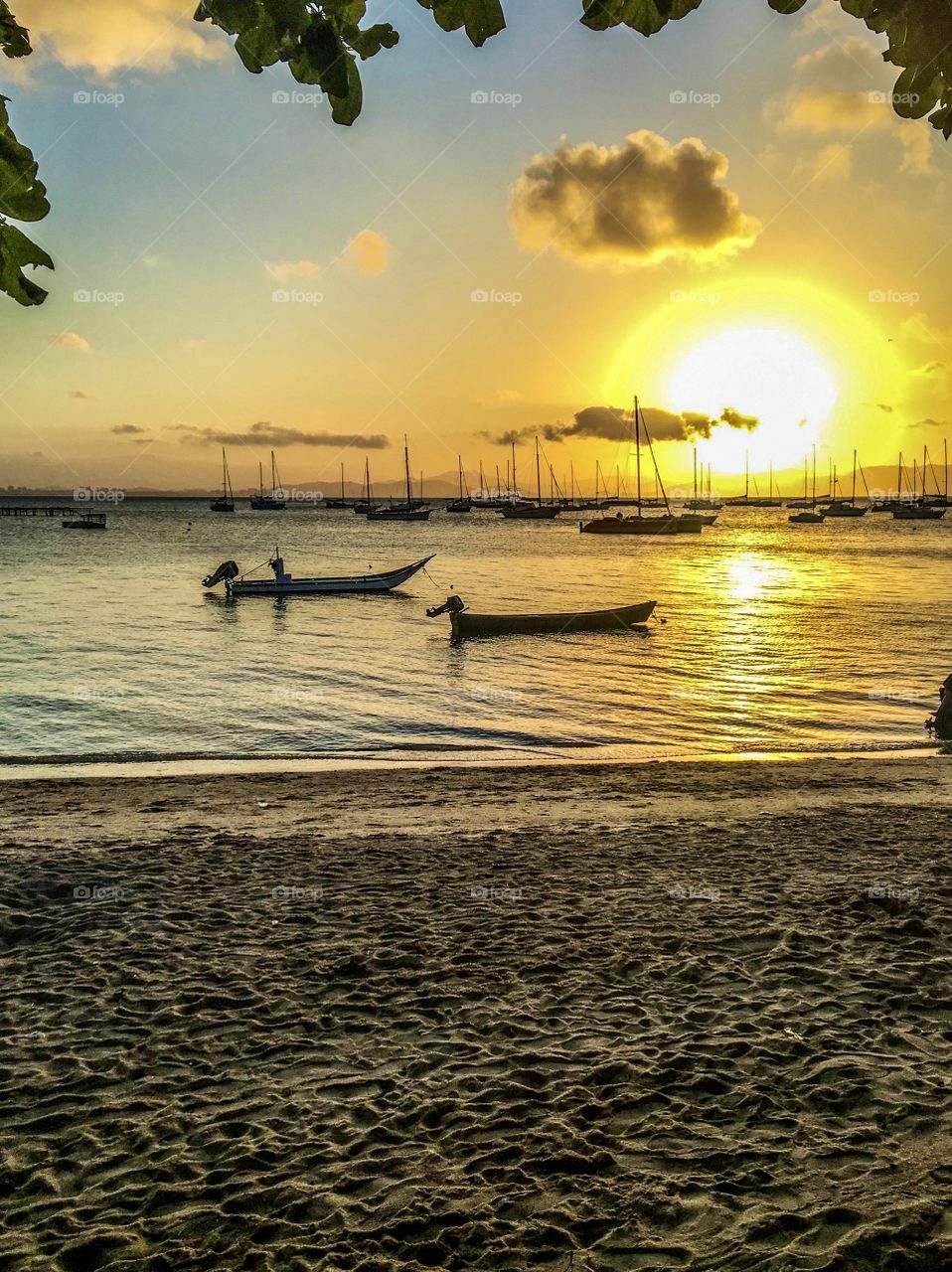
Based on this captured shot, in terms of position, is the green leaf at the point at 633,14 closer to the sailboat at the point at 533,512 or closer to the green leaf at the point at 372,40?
the green leaf at the point at 372,40

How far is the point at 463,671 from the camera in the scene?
26828 millimetres

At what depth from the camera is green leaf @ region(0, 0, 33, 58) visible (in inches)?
108

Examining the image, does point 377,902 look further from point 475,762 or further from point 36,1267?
point 475,762

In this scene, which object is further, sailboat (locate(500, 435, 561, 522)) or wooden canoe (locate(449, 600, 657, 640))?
sailboat (locate(500, 435, 561, 522))

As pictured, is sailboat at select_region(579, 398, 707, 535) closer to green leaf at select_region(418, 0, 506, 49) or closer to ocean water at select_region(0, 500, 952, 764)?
ocean water at select_region(0, 500, 952, 764)

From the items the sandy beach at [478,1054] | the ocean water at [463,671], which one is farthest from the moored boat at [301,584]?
the sandy beach at [478,1054]

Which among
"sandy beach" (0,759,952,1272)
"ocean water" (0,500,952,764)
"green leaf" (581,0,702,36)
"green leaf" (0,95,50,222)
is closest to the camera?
"green leaf" (581,0,702,36)

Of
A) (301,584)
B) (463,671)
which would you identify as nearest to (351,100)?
(463,671)

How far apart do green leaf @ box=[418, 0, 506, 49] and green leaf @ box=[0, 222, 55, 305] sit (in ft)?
4.41

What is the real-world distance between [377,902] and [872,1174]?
4.65 meters

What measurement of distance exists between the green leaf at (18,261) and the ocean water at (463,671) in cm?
1463

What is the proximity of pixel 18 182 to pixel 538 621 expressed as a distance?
31348mm

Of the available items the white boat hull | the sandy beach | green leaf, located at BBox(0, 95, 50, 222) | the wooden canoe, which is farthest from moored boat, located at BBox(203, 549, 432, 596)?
green leaf, located at BBox(0, 95, 50, 222)

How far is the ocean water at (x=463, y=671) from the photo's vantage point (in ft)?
61.0
